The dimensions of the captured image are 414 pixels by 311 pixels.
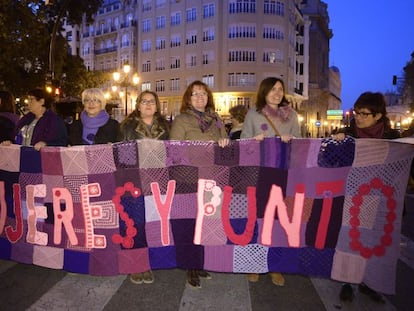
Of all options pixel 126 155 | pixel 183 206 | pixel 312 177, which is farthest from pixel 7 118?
pixel 312 177

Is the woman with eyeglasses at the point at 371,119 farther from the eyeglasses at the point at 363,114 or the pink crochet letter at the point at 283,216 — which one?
the pink crochet letter at the point at 283,216

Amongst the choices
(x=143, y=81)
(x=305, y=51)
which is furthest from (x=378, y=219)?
(x=305, y=51)

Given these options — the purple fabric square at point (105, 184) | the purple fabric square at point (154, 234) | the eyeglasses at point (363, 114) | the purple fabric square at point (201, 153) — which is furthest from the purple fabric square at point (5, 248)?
the eyeglasses at point (363, 114)

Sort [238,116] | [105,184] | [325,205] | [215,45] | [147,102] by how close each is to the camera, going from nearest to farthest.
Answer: [325,205] → [105,184] → [147,102] → [238,116] → [215,45]

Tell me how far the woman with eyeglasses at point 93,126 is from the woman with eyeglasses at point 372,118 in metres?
2.62

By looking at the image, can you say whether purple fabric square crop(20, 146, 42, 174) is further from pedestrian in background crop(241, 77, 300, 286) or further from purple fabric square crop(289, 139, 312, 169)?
purple fabric square crop(289, 139, 312, 169)

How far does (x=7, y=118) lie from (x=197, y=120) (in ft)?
9.02

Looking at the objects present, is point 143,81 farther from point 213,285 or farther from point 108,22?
point 213,285

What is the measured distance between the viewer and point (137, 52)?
187 feet

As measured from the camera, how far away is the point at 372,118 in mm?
4055

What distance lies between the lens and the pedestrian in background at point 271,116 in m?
4.45

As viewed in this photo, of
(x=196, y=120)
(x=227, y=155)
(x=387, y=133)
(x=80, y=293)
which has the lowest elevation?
(x=80, y=293)

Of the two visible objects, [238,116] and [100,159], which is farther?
[238,116]

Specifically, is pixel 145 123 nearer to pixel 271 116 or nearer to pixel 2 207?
pixel 271 116
